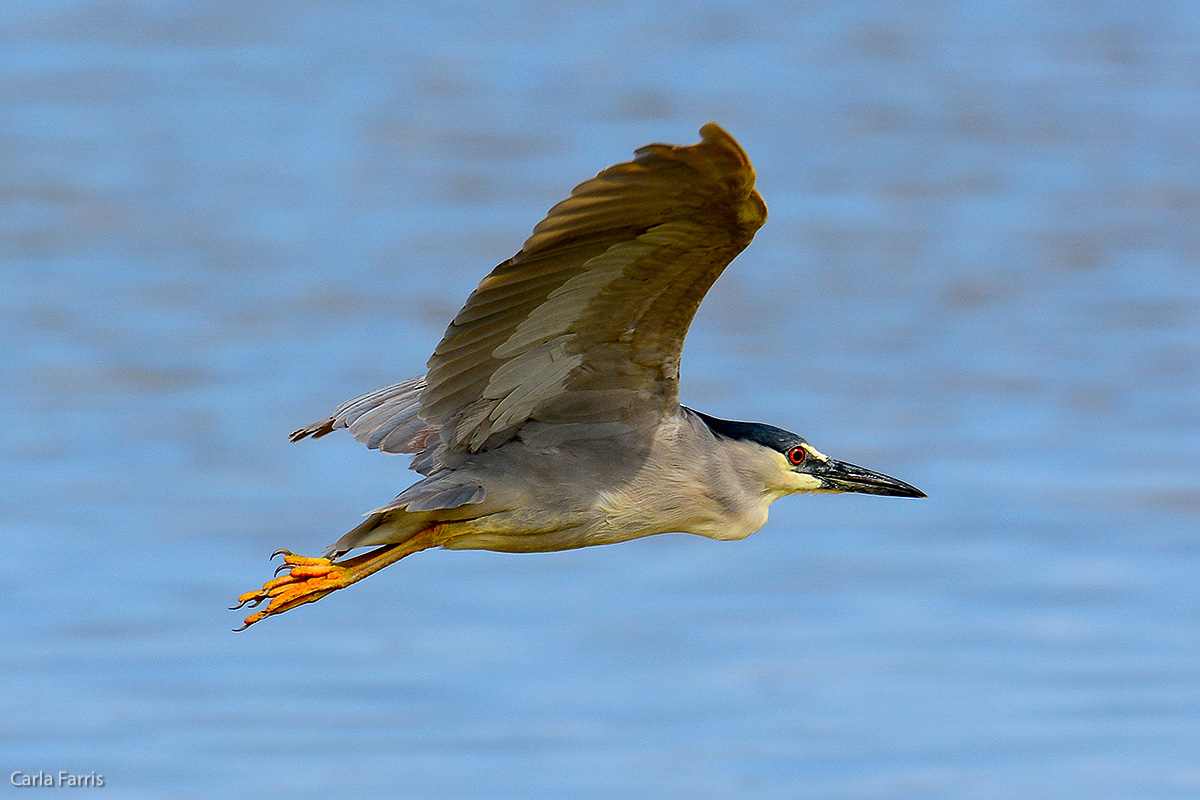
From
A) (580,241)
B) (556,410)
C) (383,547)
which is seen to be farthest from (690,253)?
(383,547)

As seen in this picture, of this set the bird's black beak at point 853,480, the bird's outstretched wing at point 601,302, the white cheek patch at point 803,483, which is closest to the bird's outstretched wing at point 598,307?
the bird's outstretched wing at point 601,302

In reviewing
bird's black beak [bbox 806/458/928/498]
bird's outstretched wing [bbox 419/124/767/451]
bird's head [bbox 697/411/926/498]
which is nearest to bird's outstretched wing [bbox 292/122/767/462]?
bird's outstretched wing [bbox 419/124/767/451]

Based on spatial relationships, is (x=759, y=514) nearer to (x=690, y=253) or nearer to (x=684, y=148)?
(x=690, y=253)

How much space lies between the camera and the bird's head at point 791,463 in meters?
6.93

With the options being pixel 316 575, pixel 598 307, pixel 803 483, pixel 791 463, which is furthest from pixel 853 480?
pixel 316 575

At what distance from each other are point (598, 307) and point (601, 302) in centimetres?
3

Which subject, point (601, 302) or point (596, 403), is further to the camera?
point (596, 403)

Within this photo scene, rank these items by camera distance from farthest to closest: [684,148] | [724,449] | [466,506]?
[724,449]
[466,506]
[684,148]

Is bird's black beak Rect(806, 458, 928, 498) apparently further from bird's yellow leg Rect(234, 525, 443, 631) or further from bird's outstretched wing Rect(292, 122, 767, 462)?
bird's yellow leg Rect(234, 525, 443, 631)

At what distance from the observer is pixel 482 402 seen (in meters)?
6.29

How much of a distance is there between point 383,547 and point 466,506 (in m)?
0.35

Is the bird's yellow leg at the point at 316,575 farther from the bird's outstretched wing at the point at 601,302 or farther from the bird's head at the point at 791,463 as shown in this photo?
the bird's head at the point at 791,463

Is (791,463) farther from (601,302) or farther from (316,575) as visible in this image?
(316,575)

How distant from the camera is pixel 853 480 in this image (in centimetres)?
730
